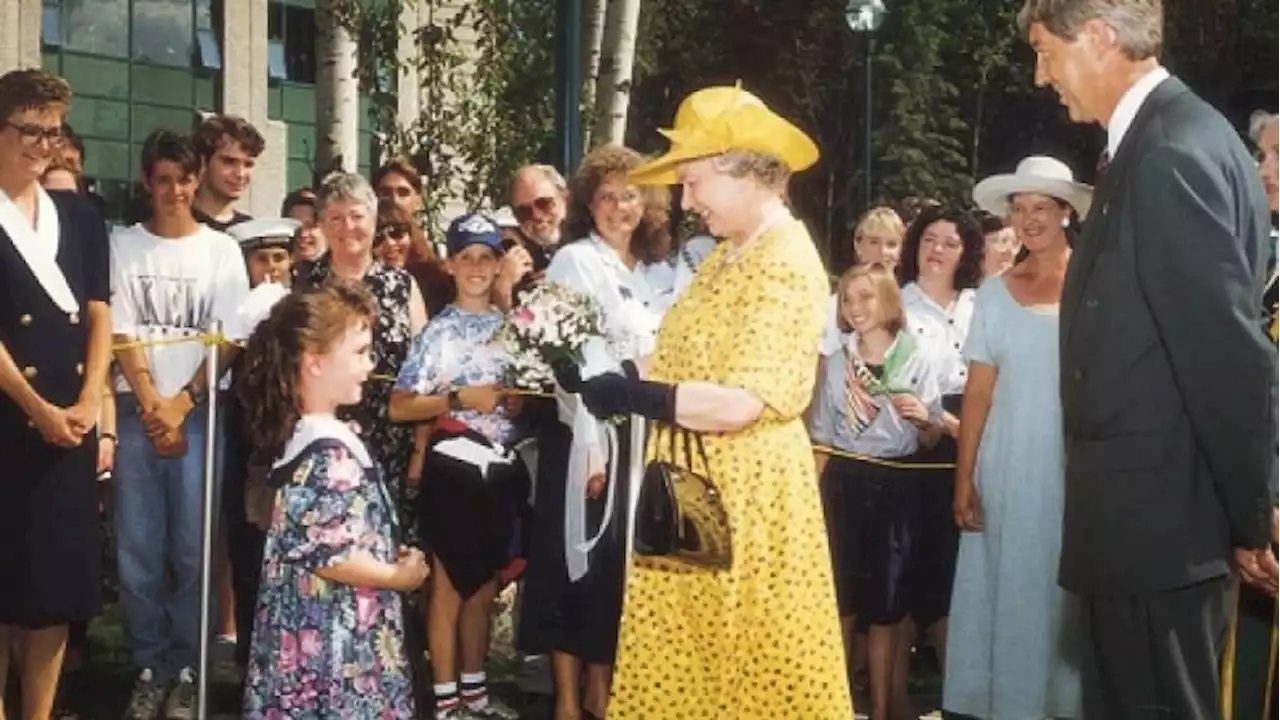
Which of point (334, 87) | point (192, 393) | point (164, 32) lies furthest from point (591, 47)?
point (164, 32)

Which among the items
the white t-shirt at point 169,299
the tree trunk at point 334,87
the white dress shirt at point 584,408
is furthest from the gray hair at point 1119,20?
the tree trunk at point 334,87

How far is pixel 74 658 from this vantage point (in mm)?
7285

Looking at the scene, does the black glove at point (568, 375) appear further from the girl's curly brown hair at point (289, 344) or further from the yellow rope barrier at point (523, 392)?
the yellow rope barrier at point (523, 392)

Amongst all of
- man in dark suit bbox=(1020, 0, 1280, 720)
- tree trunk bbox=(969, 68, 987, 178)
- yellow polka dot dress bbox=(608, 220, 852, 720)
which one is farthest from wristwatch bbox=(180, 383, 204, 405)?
tree trunk bbox=(969, 68, 987, 178)

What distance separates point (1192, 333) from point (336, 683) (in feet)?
7.71

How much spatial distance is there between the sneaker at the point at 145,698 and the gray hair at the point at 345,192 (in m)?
1.78

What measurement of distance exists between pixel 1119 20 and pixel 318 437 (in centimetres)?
227

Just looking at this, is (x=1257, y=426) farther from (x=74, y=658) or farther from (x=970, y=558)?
(x=74, y=658)

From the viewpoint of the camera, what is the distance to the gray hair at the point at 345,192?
22.9 feet

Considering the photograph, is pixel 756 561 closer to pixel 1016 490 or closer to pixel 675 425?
pixel 675 425

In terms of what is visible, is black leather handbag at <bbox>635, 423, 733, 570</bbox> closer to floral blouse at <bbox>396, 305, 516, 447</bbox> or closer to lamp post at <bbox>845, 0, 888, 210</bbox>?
floral blouse at <bbox>396, 305, 516, 447</bbox>

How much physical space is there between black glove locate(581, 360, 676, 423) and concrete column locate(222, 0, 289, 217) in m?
28.8

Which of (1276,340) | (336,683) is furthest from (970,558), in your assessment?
(336,683)

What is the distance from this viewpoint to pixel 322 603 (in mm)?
5027
